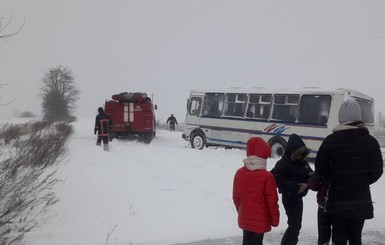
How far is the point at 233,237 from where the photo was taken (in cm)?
539

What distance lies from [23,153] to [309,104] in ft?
36.9

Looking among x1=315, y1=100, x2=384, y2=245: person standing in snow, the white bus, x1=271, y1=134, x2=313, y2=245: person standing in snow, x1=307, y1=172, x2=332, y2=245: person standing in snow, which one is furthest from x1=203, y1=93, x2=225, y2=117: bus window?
x1=315, y1=100, x2=384, y2=245: person standing in snow

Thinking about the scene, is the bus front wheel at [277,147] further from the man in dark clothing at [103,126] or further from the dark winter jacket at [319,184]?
the dark winter jacket at [319,184]

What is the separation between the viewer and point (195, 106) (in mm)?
18484

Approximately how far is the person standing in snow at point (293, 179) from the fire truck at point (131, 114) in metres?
16.5

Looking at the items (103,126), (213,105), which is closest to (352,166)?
(103,126)

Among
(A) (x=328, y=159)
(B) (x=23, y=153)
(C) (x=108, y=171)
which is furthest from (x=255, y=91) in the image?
(A) (x=328, y=159)

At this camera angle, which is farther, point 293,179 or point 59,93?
point 59,93

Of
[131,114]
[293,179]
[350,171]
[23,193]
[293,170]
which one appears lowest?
[23,193]

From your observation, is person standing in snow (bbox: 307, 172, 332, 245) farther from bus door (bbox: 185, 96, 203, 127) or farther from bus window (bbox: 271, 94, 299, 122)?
bus door (bbox: 185, 96, 203, 127)

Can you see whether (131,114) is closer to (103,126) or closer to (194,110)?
(194,110)

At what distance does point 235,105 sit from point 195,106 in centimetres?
244

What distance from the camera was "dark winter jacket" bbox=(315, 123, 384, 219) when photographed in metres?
3.56

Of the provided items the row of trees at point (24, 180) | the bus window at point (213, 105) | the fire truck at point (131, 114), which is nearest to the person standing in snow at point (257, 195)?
the row of trees at point (24, 180)
